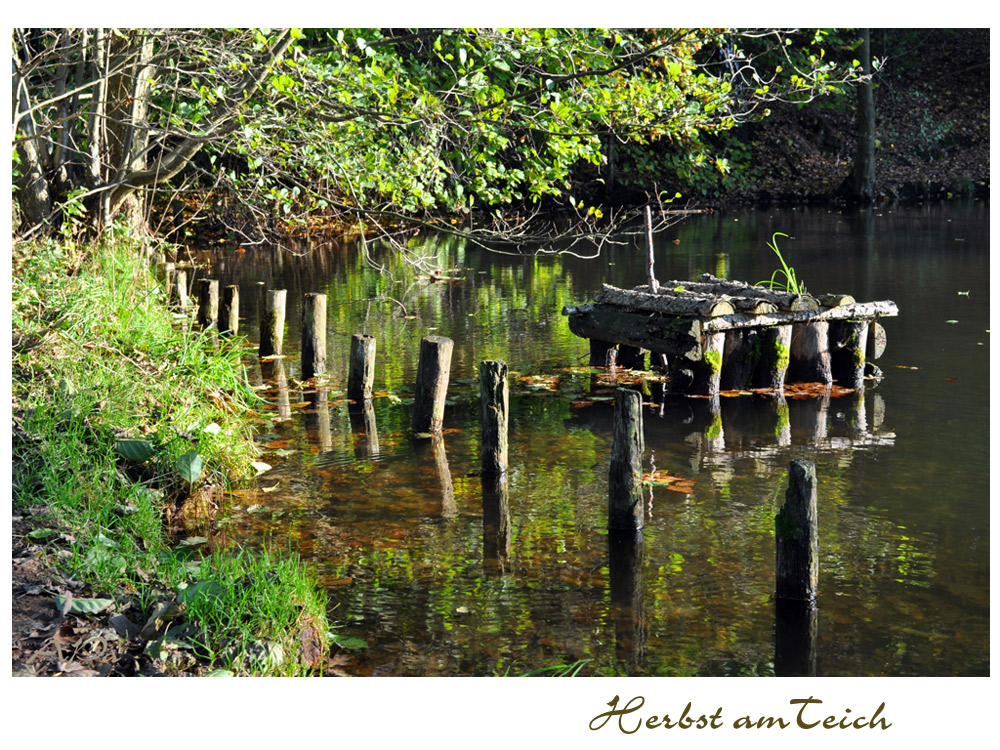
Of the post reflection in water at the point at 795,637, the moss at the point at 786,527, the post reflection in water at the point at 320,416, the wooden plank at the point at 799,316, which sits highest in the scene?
the wooden plank at the point at 799,316

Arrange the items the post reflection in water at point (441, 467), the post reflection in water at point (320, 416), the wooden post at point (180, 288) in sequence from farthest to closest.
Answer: the wooden post at point (180, 288) < the post reflection in water at point (320, 416) < the post reflection in water at point (441, 467)

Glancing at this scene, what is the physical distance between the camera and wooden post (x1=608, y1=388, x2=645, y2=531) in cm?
721

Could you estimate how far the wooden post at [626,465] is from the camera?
7.21 meters

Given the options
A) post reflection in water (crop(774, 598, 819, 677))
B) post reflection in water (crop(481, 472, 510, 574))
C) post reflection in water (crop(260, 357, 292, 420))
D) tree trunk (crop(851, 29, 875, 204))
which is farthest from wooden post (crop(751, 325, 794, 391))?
tree trunk (crop(851, 29, 875, 204))

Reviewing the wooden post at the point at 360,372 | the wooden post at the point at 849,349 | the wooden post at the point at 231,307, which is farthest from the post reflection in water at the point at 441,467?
the wooden post at the point at 231,307

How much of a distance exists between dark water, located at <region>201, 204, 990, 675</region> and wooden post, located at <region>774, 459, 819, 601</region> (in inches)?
6.6

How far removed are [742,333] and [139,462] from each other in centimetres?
659

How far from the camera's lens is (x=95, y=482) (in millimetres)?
6969

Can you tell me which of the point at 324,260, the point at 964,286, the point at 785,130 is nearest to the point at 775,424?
the point at 964,286

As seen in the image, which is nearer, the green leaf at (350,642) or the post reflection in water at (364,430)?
the green leaf at (350,642)

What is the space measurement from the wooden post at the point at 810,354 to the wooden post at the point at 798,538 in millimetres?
5910

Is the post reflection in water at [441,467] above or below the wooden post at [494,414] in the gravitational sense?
below

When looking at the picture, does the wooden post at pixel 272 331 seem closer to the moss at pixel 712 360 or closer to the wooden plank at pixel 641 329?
the wooden plank at pixel 641 329

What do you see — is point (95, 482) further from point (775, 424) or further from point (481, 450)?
point (775, 424)
